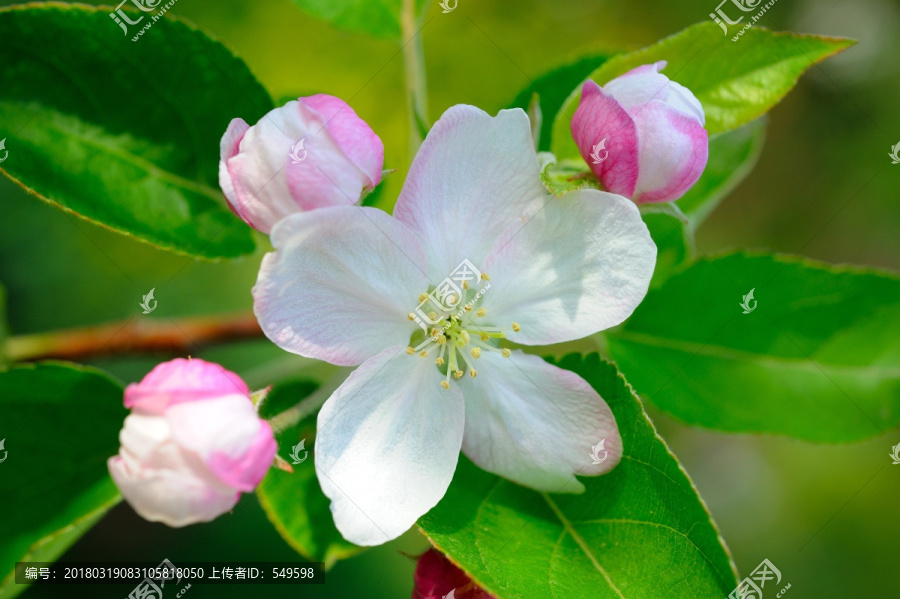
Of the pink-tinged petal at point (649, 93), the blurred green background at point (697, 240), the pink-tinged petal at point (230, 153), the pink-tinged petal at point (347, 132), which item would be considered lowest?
the blurred green background at point (697, 240)

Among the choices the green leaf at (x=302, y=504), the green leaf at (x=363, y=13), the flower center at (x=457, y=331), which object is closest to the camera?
the flower center at (x=457, y=331)

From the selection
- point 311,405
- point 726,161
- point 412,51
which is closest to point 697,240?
point 726,161

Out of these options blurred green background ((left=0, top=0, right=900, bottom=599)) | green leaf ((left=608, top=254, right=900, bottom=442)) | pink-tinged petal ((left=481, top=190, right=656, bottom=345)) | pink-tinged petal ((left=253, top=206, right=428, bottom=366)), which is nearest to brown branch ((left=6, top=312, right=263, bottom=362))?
blurred green background ((left=0, top=0, right=900, bottom=599))

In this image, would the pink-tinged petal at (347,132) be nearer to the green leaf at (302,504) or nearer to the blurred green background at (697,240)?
the green leaf at (302,504)

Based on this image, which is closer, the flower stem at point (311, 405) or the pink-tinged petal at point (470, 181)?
the pink-tinged petal at point (470, 181)

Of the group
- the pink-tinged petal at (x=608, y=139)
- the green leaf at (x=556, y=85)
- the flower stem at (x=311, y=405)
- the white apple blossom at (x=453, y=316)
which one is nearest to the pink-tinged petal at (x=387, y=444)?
the white apple blossom at (x=453, y=316)

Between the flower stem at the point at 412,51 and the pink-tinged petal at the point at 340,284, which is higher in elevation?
the flower stem at the point at 412,51
